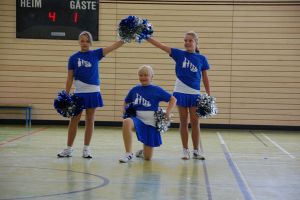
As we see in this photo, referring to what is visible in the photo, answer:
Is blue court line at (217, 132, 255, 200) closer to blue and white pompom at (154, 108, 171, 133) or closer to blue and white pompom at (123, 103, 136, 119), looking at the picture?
blue and white pompom at (154, 108, 171, 133)

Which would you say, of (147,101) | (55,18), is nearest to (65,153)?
(147,101)

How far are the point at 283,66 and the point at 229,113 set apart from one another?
1558 mm

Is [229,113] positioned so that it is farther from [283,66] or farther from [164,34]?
[164,34]

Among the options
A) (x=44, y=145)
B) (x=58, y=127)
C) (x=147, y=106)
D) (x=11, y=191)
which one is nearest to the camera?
(x=11, y=191)

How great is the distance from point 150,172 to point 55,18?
660cm

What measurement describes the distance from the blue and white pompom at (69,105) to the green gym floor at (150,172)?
1.89ft

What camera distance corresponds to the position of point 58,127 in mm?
10883

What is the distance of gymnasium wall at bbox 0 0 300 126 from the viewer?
1116cm

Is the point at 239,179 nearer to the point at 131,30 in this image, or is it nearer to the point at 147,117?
the point at 147,117

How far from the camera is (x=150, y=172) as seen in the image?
5.39 meters

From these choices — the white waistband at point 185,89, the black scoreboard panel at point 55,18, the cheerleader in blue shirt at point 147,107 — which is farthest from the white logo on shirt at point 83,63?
the black scoreboard panel at point 55,18

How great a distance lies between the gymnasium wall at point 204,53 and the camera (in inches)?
440

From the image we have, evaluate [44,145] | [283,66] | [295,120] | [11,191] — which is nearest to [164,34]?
[283,66]

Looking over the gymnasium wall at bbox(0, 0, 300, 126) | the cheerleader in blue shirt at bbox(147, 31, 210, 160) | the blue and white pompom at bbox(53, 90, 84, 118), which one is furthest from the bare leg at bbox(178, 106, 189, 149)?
the gymnasium wall at bbox(0, 0, 300, 126)
